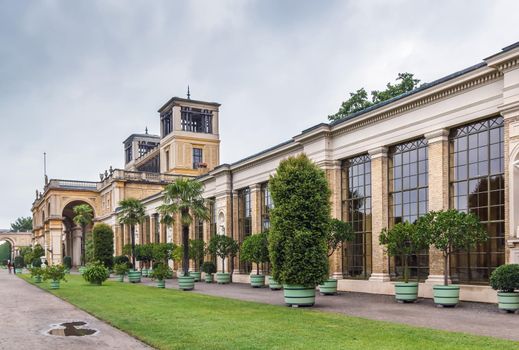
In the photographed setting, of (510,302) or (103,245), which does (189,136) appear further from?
(510,302)

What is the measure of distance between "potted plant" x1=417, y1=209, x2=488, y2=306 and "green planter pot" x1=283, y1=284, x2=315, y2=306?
433cm

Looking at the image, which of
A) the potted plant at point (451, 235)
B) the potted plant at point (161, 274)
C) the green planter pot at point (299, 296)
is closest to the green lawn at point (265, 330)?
the green planter pot at point (299, 296)

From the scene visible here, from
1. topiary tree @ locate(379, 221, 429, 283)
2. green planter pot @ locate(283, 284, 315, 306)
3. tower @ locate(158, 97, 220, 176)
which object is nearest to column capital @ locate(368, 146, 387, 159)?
topiary tree @ locate(379, 221, 429, 283)

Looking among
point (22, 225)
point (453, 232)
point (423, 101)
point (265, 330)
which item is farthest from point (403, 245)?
point (22, 225)

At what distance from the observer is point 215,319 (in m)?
15.7

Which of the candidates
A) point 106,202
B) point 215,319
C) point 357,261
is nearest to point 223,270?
point 357,261

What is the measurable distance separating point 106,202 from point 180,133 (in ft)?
52.4

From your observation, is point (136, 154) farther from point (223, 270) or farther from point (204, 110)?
point (223, 270)

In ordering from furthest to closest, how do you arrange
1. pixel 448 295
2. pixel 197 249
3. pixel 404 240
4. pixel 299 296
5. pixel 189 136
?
pixel 189 136 → pixel 197 249 → pixel 404 240 → pixel 299 296 → pixel 448 295

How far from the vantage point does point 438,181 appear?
21969 millimetres

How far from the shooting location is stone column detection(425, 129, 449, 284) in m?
21.7

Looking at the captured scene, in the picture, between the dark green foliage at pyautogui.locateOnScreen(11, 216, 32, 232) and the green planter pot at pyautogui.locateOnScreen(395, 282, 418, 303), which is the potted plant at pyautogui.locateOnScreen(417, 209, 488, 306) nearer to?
the green planter pot at pyautogui.locateOnScreen(395, 282, 418, 303)

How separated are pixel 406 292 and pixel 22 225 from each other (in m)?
177

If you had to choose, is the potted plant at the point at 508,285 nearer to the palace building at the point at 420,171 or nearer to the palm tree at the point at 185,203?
the palace building at the point at 420,171
